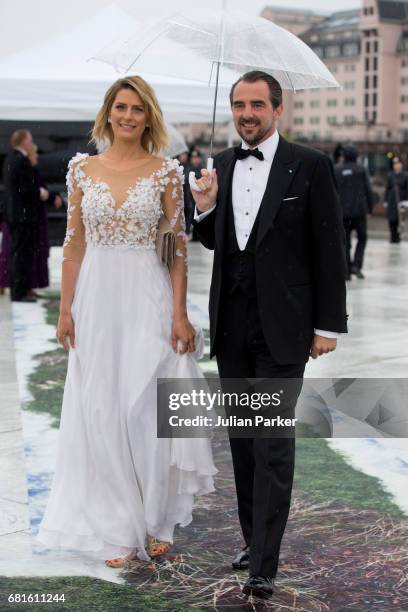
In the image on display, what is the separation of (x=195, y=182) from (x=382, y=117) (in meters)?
174

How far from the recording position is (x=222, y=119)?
568 inches

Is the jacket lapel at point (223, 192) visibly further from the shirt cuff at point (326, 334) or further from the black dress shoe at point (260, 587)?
the black dress shoe at point (260, 587)

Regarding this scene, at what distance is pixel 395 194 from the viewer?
22.7 meters

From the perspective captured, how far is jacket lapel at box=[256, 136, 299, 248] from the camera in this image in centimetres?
387

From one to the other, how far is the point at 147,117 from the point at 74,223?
536 millimetres

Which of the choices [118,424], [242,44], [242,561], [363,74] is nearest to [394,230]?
[242,44]

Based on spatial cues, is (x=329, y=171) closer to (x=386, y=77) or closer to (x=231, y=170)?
(x=231, y=170)

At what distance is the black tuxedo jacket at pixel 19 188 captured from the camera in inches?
482

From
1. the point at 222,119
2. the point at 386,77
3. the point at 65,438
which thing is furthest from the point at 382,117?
the point at 65,438

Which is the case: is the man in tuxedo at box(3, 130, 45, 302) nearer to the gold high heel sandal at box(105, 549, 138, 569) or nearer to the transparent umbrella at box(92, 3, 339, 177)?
the transparent umbrella at box(92, 3, 339, 177)

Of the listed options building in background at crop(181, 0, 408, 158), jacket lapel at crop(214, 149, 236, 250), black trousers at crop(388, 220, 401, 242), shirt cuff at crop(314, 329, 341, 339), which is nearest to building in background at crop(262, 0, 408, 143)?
building in background at crop(181, 0, 408, 158)

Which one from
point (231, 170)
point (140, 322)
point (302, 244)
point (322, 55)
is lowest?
point (140, 322)

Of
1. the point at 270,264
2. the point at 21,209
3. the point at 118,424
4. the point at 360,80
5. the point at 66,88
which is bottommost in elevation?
the point at 118,424

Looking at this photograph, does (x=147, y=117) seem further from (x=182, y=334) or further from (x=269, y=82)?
(x=182, y=334)
